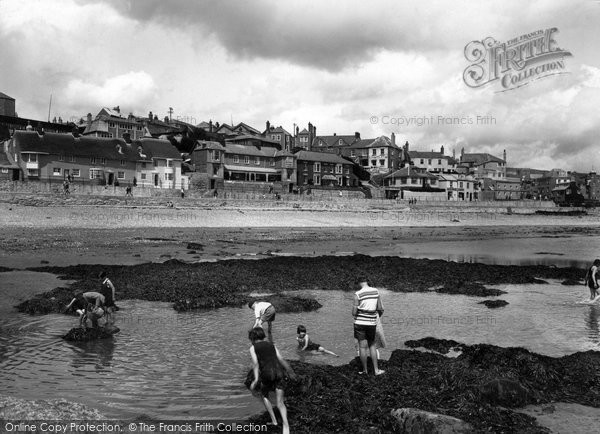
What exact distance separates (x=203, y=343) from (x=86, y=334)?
112 inches

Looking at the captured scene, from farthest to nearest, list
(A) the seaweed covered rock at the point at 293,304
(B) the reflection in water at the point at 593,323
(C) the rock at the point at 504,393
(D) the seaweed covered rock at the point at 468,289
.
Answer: (D) the seaweed covered rock at the point at 468,289 < (A) the seaweed covered rock at the point at 293,304 < (B) the reflection in water at the point at 593,323 < (C) the rock at the point at 504,393

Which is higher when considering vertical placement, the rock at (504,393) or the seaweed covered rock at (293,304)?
the rock at (504,393)

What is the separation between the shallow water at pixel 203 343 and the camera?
8.48m

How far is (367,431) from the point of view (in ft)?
23.2

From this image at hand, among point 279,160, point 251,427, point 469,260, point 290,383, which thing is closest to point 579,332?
point 290,383

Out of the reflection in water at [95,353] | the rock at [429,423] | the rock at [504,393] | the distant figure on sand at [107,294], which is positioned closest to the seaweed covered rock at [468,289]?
the rock at [504,393]

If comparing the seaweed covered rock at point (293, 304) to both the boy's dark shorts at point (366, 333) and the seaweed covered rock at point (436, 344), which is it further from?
the boy's dark shorts at point (366, 333)

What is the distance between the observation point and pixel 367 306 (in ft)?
31.8

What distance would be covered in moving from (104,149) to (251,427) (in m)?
73.3

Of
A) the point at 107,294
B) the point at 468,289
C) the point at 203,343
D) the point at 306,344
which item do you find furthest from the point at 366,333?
the point at 468,289

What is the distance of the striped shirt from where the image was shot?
970 centimetres

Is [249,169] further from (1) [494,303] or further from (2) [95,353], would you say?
(2) [95,353]

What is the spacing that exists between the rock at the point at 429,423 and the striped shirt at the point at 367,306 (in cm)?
259

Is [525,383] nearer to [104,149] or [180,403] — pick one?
[180,403]
